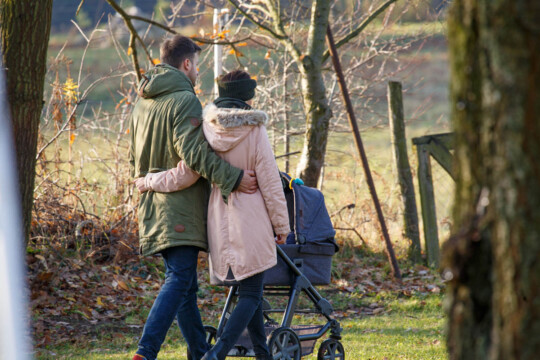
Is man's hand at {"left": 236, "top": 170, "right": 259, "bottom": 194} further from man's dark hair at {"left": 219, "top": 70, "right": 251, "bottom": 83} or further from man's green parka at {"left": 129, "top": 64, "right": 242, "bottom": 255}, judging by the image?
man's dark hair at {"left": 219, "top": 70, "right": 251, "bottom": 83}

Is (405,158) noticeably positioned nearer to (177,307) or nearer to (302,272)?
(302,272)

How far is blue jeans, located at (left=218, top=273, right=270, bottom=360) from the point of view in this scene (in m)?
3.69

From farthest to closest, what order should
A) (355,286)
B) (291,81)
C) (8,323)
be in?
(291,81) → (355,286) → (8,323)

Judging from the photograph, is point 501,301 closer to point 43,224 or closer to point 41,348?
point 41,348

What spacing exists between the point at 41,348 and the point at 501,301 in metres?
4.25

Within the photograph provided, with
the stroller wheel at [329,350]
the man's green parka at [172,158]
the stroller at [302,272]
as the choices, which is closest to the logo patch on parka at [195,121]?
the man's green parka at [172,158]

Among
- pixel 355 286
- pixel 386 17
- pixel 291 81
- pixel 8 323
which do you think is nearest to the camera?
pixel 8 323

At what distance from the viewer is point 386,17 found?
10.2 m

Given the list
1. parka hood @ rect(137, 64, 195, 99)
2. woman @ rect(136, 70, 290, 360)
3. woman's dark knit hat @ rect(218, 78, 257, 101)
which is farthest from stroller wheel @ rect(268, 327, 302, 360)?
parka hood @ rect(137, 64, 195, 99)

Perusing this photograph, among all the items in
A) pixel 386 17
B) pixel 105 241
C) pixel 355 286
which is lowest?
pixel 355 286

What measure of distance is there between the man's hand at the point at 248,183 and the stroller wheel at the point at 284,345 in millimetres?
928

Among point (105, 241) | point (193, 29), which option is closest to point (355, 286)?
point (105, 241)

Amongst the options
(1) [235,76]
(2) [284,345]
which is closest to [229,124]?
(1) [235,76]

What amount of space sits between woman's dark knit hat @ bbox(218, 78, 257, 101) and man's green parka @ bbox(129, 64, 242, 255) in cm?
19
